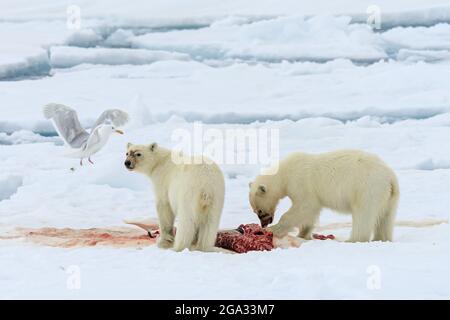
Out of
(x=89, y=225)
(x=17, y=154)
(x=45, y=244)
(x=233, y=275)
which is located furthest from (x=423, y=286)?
(x=17, y=154)

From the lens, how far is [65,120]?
7.63 meters

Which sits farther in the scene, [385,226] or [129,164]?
[129,164]

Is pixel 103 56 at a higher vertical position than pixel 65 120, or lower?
higher

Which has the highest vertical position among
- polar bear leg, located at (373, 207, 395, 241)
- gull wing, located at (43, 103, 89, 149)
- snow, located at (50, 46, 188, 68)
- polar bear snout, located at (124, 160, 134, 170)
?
snow, located at (50, 46, 188, 68)

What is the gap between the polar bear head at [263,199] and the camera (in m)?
5.97

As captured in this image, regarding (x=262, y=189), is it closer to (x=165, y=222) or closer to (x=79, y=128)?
(x=165, y=222)

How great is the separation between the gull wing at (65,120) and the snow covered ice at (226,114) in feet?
1.93

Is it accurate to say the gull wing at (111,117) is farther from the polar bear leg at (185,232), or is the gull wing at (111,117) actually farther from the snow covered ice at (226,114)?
the polar bear leg at (185,232)

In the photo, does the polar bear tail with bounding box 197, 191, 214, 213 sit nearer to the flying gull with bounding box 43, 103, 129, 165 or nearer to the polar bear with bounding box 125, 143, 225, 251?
the polar bear with bounding box 125, 143, 225, 251

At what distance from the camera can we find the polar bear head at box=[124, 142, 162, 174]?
5.84 meters

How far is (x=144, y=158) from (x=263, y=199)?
3.24 ft

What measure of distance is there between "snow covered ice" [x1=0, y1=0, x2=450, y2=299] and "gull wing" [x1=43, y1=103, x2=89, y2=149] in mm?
587

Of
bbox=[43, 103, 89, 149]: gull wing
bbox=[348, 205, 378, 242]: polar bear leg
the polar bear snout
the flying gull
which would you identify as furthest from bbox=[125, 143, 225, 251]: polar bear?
bbox=[43, 103, 89, 149]: gull wing

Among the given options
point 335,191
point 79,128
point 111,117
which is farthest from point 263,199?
point 79,128
